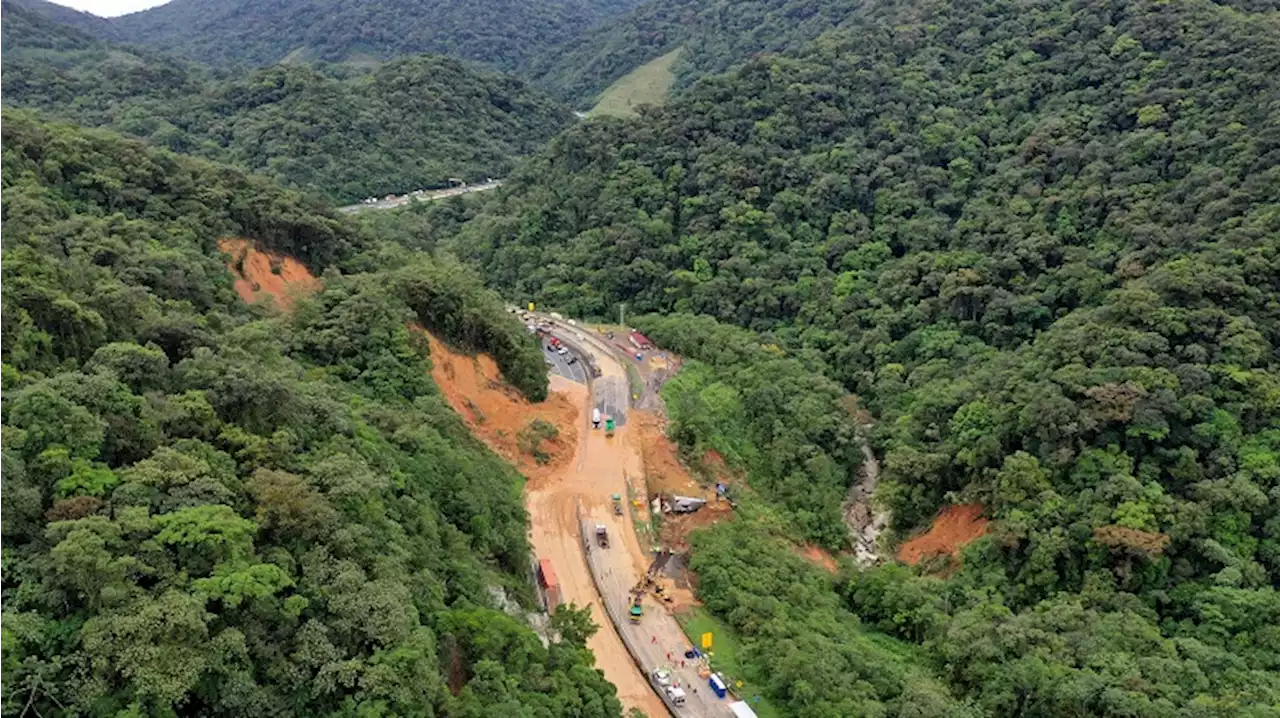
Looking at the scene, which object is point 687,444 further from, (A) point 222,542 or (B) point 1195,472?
(A) point 222,542

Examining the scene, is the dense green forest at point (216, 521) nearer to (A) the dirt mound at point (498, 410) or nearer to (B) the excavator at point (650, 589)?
(B) the excavator at point (650, 589)

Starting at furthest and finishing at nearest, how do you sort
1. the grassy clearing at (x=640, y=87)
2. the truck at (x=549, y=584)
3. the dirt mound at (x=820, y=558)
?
1. the grassy clearing at (x=640, y=87)
2. the dirt mound at (x=820, y=558)
3. the truck at (x=549, y=584)

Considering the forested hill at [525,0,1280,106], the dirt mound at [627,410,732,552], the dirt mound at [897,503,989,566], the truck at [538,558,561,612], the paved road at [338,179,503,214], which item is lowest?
the dirt mound at [897,503,989,566]

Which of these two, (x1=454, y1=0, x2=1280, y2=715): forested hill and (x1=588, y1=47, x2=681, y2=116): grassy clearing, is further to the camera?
(x1=588, y1=47, x2=681, y2=116): grassy clearing

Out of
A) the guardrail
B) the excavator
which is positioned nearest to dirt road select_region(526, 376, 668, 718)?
the guardrail

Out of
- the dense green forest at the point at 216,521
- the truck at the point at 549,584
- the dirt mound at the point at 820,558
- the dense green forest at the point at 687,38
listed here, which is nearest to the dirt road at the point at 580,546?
the truck at the point at 549,584

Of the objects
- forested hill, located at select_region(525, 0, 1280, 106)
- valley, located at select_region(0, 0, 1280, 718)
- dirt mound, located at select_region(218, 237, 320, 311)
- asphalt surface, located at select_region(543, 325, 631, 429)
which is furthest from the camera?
forested hill, located at select_region(525, 0, 1280, 106)

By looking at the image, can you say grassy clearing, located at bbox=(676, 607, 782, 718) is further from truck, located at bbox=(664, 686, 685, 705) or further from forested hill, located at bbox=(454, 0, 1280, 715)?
forested hill, located at bbox=(454, 0, 1280, 715)
